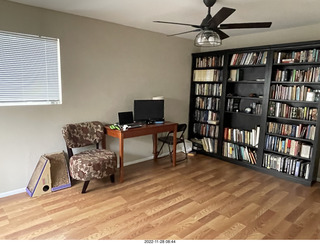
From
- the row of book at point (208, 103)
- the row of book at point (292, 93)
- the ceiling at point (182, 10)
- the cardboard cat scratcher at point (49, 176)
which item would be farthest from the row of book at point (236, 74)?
the cardboard cat scratcher at point (49, 176)

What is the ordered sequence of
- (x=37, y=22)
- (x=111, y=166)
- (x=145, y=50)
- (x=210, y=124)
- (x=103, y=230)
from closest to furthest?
(x=103, y=230) < (x=37, y=22) < (x=111, y=166) < (x=145, y=50) < (x=210, y=124)

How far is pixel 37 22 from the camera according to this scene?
2.83 meters

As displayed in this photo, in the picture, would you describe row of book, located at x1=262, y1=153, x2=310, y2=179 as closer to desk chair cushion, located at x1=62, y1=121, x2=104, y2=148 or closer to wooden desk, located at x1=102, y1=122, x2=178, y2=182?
wooden desk, located at x1=102, y1=122, x2=178, y2=182

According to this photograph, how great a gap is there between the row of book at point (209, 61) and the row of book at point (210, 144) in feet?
5.00

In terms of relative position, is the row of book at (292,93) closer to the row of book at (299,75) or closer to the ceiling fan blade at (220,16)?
the row of book at (299,75)

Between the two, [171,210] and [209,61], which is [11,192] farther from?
[209,61]

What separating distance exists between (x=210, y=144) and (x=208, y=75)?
143cm

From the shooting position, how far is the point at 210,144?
15.2 ft

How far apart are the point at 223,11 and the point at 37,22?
230 cm

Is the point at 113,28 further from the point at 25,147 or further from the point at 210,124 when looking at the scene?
the point at 210,124

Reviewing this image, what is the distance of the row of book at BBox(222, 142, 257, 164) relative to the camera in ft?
13.1

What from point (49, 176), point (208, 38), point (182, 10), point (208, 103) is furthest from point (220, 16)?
point (49, 176)
